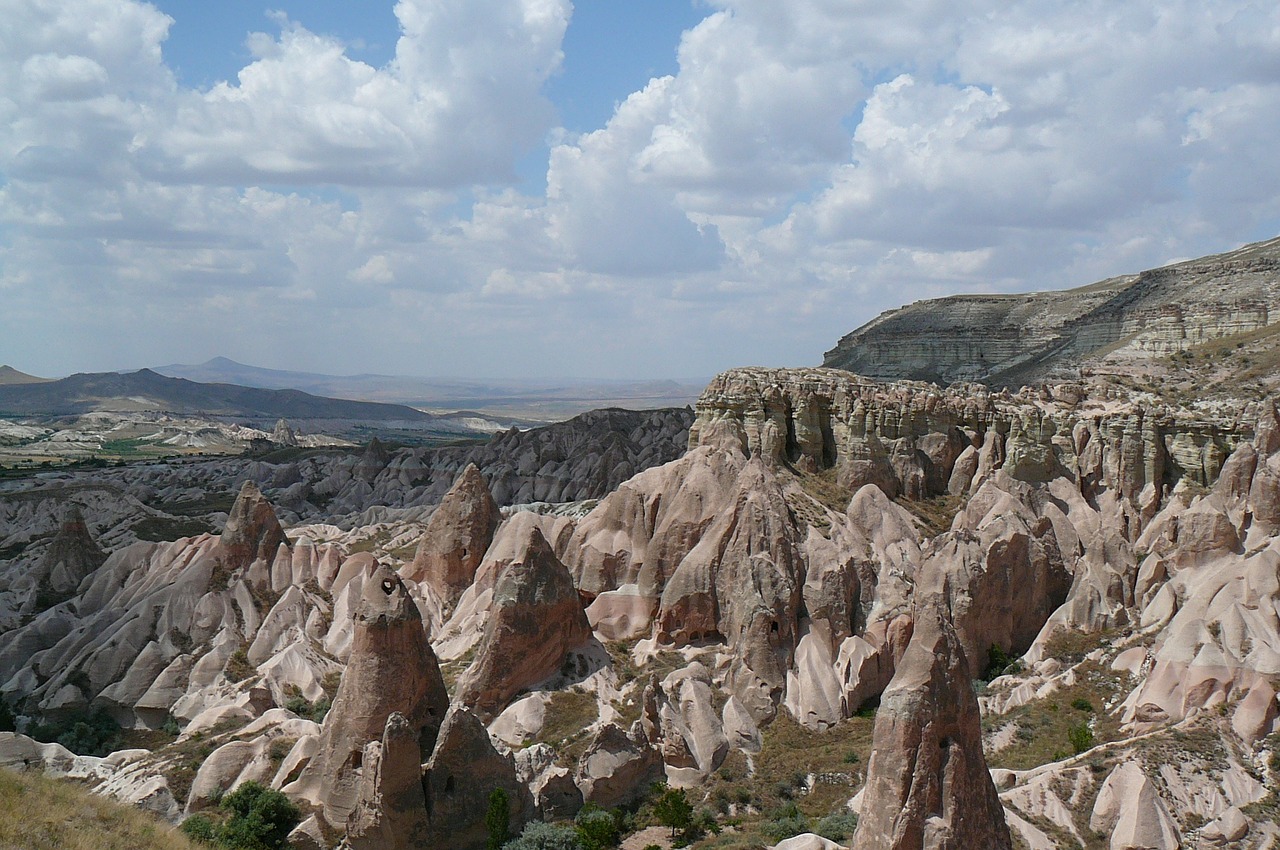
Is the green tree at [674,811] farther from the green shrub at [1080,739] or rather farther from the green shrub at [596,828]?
the green shrub at [1080,739]

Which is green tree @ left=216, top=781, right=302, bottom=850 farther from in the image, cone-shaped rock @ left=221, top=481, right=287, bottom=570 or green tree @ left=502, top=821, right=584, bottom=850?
cone-shaped rock @ left=221, top=481, right=287, bottom=570

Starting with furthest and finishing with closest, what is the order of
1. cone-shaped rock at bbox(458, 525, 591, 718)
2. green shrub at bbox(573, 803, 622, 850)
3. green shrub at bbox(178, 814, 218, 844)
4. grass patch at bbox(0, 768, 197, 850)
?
1. cone-shaped rock at bbox(458, 525, 591, 718)
2. green shrub at bbox(573, 803, 622, 850)
3. green shrub at bbox(178, 814, 218, 844)
4. grass patch at bbox(0, 768, 197, 850)

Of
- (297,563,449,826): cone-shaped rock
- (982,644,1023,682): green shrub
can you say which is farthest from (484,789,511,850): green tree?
(982,644,1023,682): green shrub

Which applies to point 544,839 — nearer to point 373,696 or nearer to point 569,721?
point 373,696

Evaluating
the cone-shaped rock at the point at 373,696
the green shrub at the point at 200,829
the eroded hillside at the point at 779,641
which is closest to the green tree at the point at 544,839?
the eroded hillside at the point at 779,641

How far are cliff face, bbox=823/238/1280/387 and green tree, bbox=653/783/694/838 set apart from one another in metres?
65.0

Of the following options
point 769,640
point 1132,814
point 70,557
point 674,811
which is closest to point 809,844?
point 674,811

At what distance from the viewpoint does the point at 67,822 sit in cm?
1705

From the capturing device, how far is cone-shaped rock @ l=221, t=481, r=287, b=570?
148 ft

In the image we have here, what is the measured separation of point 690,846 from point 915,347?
119 metres

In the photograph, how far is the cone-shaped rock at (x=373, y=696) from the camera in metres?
23.3

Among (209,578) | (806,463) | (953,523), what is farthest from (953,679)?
(209,578)

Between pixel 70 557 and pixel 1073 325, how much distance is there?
111855 mm

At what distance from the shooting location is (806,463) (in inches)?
1879
